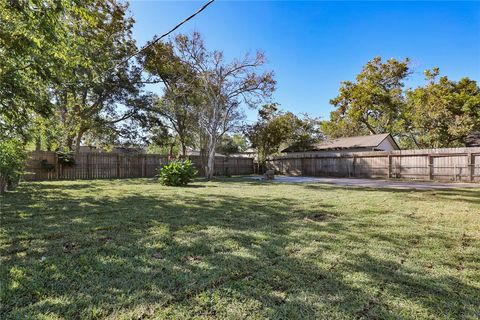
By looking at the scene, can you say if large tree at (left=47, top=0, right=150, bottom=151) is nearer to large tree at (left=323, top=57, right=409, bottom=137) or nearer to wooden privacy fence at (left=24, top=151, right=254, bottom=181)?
wooden privacy fence at (left=24, top=151, right=254, bottom=181)

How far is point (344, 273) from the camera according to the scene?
6.99 feet

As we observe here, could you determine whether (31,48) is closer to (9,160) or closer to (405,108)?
(9,160)

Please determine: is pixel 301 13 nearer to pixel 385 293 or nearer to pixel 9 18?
pixel 9 18

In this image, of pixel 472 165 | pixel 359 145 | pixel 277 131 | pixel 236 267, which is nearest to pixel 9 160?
pixel 236 267

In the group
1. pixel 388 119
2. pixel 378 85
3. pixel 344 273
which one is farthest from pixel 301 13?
pixel 388 119

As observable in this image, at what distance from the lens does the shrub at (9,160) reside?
6.18 metres

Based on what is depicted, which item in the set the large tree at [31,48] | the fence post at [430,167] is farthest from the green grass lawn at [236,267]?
the fence post at [430,167]

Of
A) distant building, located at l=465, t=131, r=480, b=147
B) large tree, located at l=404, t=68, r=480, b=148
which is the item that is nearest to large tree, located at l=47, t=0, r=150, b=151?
large tree, located at l=404, t=68, r=480, b=148

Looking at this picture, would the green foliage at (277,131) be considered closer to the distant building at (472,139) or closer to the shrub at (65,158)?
the distant building at (472,139)

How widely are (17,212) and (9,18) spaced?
11.7ft

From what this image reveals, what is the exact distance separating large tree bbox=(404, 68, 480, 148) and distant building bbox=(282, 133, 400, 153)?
2.38 m

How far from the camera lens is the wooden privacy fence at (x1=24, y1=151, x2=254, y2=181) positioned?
1244 cm

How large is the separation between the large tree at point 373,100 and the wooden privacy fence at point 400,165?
315 inches

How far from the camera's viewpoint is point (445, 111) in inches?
699
